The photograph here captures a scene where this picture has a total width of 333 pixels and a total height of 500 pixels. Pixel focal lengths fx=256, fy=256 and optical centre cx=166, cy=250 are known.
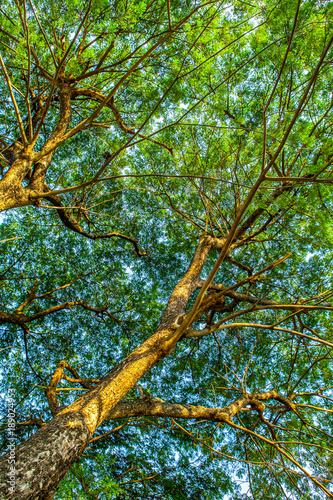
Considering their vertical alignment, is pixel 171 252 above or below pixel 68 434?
above

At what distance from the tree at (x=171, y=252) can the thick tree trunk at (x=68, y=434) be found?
0.13 feet

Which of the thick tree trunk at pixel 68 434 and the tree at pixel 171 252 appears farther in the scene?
the tree at pixel 171 252

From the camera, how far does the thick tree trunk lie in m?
1.33

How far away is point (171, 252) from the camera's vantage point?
253 inches

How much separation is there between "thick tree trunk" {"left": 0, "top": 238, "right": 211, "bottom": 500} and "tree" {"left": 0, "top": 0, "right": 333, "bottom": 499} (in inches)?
1.5

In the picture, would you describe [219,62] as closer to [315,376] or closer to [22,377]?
[315,376]

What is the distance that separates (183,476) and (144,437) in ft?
2.87

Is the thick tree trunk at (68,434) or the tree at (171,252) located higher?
the tree at (171,252)

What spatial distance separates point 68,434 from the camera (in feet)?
5.43

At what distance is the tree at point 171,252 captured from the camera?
10.2ft

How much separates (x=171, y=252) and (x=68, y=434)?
16.3 ft

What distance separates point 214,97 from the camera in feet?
13.9

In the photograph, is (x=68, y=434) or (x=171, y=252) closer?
(x=68, y=434)

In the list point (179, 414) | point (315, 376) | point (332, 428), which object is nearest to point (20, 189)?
point (179, 414)
